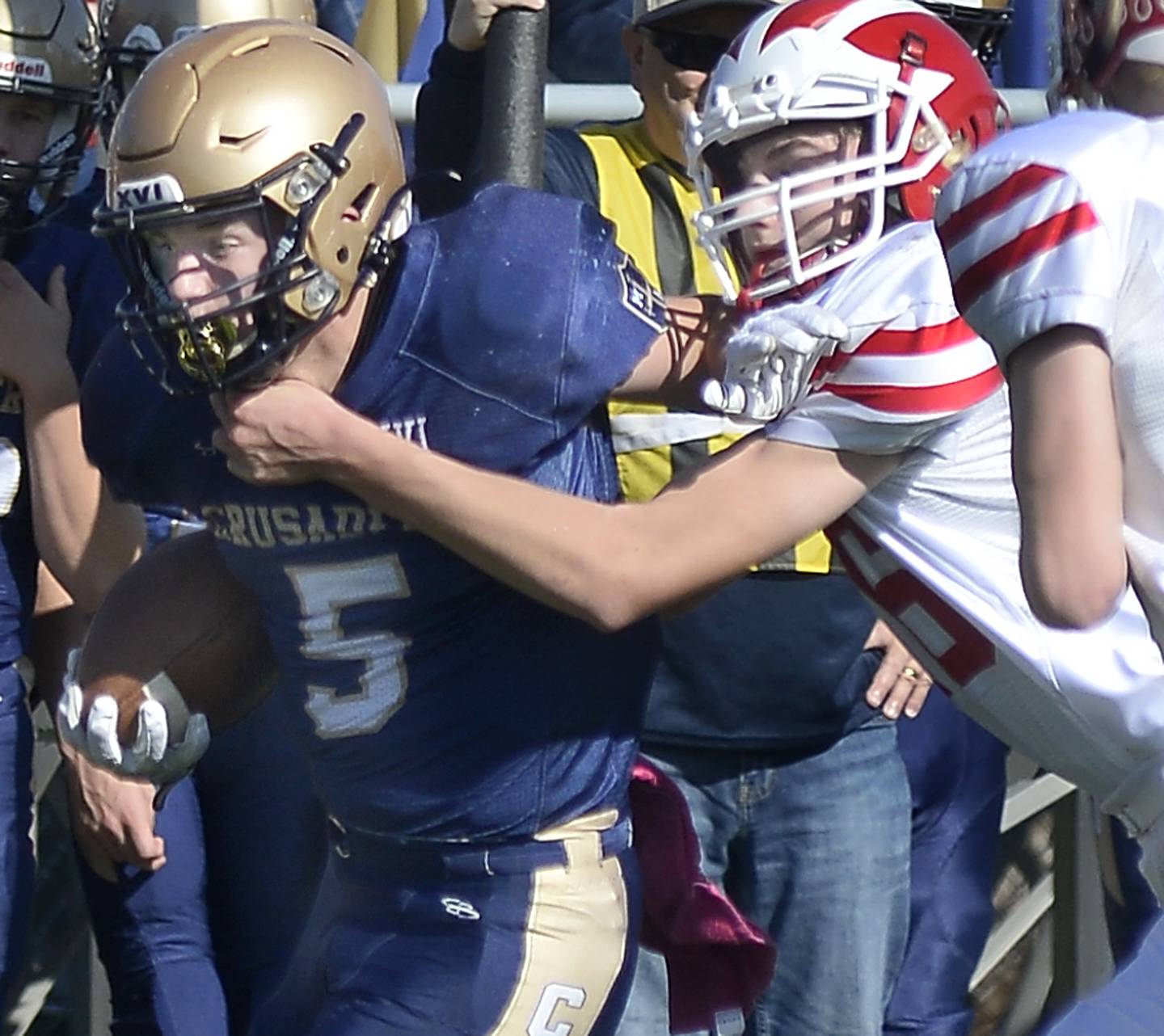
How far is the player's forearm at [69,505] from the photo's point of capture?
323cm

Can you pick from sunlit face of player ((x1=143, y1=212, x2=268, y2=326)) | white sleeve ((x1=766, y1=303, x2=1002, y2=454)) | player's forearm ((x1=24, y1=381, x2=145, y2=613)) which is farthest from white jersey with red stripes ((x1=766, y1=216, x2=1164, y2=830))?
player's forearm ((x1=24, y1=381, x2=145, y2=613))

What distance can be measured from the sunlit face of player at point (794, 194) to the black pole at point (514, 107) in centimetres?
24

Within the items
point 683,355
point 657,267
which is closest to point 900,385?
point 683,355

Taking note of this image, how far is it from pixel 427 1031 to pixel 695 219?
91 centimetres

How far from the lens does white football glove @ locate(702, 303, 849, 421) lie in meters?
2.45

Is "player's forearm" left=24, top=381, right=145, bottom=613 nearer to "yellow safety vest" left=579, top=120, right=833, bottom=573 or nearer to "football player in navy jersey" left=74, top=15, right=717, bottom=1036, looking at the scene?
"football player in navy jersey" left=74, top=15, right=717, bottom=1036

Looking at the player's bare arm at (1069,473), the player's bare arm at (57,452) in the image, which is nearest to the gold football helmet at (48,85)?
the player's bare arm at (57,452)

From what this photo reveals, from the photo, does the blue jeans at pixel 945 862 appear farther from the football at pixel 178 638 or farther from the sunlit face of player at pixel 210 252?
the sunlit face of player at pixel 210 252

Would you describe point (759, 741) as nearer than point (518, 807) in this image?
No

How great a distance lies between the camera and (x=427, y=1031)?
8.23 feet

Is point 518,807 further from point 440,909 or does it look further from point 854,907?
point 854,907

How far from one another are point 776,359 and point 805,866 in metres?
0.98

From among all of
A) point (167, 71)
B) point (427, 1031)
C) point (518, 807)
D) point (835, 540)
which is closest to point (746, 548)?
point (835, 540)

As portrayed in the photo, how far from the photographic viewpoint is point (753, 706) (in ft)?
10.5
